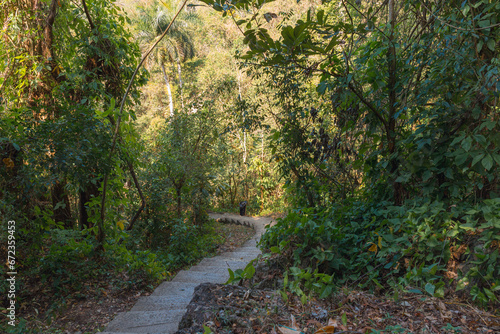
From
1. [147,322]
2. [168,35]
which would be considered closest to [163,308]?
[147,322]

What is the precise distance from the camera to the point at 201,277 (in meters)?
3.35

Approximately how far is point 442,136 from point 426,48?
814 mm

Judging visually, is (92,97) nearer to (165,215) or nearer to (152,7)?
(165,215)

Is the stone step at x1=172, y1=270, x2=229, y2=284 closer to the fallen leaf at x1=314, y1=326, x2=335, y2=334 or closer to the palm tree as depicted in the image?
the fallen leaf at x1=314, y1=326, x2=335, y2=334

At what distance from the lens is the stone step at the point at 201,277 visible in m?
3.21

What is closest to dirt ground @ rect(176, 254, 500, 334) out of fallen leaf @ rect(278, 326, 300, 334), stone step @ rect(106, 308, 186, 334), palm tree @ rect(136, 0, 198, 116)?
fallen leaf @ rect(278, 326, 300, 334)

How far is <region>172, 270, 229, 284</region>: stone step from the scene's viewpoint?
3.21 m

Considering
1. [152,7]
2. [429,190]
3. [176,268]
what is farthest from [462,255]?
[152,7]

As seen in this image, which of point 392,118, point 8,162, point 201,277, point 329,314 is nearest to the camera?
point 329,314

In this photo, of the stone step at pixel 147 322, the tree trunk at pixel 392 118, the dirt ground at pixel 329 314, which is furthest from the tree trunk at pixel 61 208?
the tree trunk at pixel 392 118

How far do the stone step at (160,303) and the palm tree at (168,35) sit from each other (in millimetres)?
16445

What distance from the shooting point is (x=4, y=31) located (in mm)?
3189

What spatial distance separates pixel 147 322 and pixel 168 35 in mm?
18442

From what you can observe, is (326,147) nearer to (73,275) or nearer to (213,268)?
(213,268)
